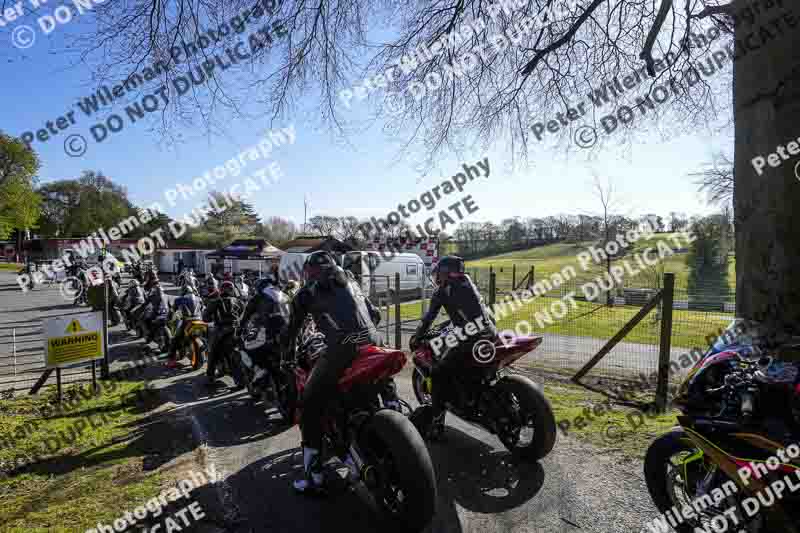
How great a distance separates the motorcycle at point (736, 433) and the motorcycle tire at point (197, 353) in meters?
7.46

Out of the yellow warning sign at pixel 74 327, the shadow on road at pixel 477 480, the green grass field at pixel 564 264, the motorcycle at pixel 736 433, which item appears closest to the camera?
the motorcycle at pixel 736 433

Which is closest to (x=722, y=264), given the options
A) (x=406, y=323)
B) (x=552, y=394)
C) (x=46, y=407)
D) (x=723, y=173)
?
(x=723, y=173)

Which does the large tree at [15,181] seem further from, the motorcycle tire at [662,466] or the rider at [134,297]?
the motorcycle tire at [662,466]

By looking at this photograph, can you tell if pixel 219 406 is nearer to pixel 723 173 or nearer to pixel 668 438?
pixel 668 438

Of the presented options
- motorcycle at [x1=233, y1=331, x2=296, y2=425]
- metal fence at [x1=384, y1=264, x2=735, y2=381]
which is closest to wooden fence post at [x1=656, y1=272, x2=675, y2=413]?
metal fence at [x1=384, y1=264, x2=735, y2=381]

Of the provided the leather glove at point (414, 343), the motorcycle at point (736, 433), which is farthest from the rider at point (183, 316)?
the motorcycle at point (736, 433)

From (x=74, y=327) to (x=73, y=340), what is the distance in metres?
0.18

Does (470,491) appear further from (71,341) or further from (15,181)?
(15,181)

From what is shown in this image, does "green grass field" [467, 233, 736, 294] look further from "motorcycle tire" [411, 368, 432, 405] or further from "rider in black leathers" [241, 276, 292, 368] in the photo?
"rider in black leathers" [241, 276, 292, 368]

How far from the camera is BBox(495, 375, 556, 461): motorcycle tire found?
145 inches

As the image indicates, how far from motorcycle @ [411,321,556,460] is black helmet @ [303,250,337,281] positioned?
154 centimetres

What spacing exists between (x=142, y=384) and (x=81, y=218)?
277 feet

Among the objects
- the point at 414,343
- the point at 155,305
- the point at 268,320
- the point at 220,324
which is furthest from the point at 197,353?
the point at 414,343

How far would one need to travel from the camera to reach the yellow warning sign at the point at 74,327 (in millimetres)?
6102
